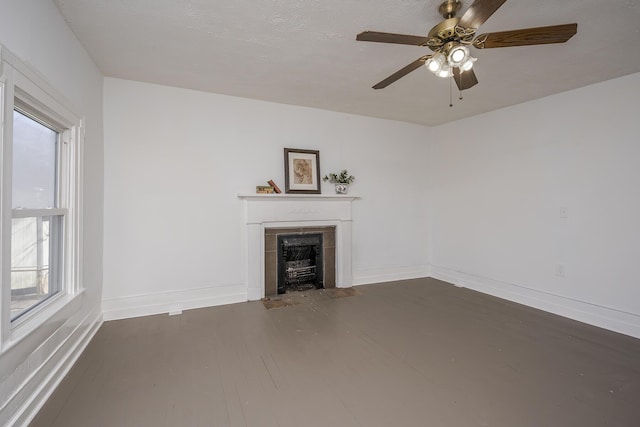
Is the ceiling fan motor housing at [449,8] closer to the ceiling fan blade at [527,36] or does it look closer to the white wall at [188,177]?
the ceiling fan blade at [527,36]

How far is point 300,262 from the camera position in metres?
4.03

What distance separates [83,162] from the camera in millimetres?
2420

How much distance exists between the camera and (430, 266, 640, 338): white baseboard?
2.79 meters

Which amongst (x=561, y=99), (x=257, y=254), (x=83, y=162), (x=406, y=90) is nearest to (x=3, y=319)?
(x=83, y=162)

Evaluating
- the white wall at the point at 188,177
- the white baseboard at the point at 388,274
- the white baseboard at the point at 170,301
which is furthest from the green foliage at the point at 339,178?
the white baseboard at the point at 170,301

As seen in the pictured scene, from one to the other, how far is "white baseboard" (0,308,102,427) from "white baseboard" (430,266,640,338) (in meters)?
4.53

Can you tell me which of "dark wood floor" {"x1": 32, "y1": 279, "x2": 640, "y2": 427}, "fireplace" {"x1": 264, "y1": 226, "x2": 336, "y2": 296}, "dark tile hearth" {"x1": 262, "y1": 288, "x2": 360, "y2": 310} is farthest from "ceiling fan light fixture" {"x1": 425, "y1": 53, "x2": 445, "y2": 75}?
"dark tile hearth" {"x1": 262, "y1": 288, "x2": 360, "y2": 310}

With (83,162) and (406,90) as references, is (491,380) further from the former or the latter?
(83,162)

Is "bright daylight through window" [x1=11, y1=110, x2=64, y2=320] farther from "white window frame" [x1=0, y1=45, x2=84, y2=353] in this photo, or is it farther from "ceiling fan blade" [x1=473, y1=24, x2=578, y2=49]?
"ceiling fan blade" [x1=473, y1=24, x2=578, y2=49]

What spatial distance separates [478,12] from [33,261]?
3.04m

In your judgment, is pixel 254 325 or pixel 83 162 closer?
pixel 83 162

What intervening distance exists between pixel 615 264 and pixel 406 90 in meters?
2.81

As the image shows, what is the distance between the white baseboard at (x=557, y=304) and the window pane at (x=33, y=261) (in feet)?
15.4

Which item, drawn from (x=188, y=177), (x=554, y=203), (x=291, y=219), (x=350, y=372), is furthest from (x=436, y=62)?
(x=188, y=177)
